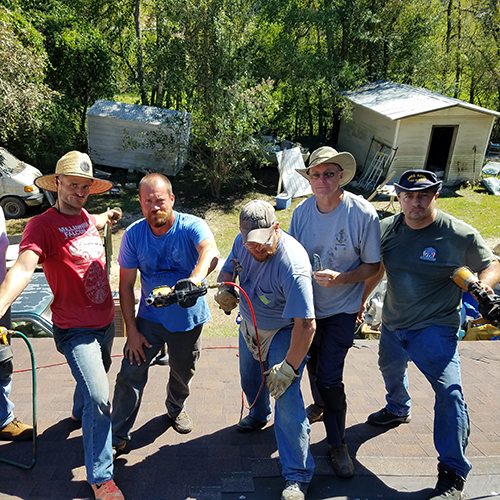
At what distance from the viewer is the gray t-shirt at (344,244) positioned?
9.70 feet

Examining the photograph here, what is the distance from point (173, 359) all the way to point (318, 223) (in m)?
1.36

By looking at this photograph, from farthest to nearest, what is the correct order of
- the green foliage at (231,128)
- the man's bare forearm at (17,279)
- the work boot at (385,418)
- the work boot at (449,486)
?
1. the green foliage at (231,128)
2. the work boot at (385,418)
3. the work boot at (449,486)
4. the man's bare forearm at (17,279)

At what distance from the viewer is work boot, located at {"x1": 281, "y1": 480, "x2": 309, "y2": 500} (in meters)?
2.60

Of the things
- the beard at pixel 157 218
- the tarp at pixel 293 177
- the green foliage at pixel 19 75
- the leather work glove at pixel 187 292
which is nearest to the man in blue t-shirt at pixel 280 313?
the leather work glove at pixel 187 292

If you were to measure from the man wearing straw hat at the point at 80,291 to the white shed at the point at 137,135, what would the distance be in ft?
36.7

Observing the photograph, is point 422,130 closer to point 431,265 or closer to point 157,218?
point 431,265

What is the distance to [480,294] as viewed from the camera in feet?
8.49

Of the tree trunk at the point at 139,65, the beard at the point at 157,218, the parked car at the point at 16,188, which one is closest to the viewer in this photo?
the beard at the point at 157,218

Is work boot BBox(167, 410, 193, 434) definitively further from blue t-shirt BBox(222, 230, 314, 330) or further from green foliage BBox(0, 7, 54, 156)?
green foliage BBox(0, 7, 54, 156)

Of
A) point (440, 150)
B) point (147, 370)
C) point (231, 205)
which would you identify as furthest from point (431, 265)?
point (440, 150)

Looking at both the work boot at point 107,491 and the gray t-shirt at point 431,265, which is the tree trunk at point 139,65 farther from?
the work boot at point 107,491

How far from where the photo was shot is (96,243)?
3.04m

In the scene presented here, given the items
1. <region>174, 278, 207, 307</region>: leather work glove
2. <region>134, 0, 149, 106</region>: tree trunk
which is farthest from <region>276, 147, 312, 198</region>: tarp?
<region>174, 278, 207, 307</region>: leather work glove

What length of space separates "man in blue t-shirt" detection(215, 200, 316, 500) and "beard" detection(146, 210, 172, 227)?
0.48 m
